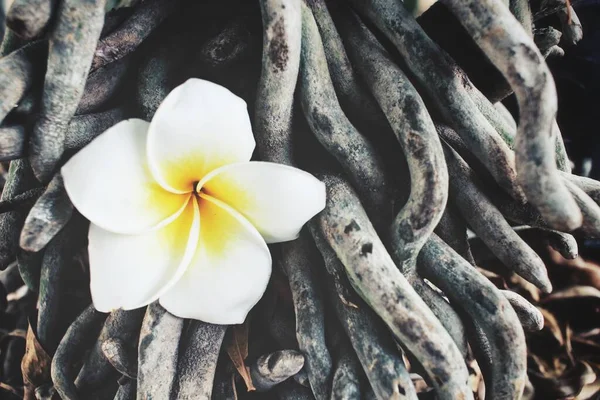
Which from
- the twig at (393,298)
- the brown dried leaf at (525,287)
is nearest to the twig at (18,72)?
the twig at (393,298)

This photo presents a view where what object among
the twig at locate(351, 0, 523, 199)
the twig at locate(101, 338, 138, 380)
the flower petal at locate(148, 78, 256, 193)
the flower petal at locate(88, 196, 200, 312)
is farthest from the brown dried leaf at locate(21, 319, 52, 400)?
the twig at locate(351, 0, 523, 199)

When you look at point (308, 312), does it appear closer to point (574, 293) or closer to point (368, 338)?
point (368, 338)

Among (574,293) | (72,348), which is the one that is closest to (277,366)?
(72,348)

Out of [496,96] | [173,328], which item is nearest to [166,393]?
[173,328]

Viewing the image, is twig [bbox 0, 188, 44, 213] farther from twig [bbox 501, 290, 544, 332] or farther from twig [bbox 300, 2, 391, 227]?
twig [bbox 501, 290, 544, 332]

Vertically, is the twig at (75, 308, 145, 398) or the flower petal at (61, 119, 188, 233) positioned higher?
the flower petal at (61, 119, 188, 233)

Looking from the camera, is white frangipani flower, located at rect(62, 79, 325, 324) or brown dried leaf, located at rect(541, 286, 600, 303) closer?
white frangipani flower, located at rect(62, 79, 325, 324)

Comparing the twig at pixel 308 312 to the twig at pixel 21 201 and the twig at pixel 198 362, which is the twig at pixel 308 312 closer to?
the twig at pixel 198 362
